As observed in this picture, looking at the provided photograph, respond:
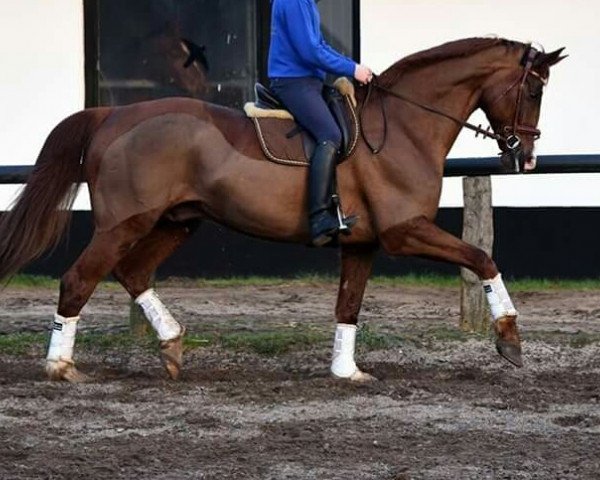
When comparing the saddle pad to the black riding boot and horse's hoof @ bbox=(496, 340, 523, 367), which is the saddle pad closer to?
the black riding boot

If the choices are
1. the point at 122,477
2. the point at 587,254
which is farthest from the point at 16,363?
the point at 587,254

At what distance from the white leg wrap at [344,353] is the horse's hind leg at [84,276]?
120cm

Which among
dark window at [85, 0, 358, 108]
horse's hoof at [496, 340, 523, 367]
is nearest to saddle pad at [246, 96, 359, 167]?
horse's hoof at [496, 340, 523, 367]

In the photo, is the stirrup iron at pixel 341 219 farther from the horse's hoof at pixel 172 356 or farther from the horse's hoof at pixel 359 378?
the horse's hoof at pixel 172 356

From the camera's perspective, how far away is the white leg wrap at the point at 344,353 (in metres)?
7.99

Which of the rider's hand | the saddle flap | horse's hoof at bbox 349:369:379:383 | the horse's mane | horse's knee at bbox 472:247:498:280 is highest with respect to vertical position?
the horse's mane

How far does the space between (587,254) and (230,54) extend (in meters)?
3.48

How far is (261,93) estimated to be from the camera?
8.02 m

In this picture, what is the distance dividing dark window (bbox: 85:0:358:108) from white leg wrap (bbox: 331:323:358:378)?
489 cm

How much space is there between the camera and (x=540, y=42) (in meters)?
11.9

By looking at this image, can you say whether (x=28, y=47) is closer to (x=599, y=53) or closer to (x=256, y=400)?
(x=599, y=53)

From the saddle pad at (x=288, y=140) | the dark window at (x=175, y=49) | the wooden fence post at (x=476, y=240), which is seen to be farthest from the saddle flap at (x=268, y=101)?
the dark window at (x=175, y=49)

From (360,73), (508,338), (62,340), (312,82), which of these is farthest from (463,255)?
(62,340)

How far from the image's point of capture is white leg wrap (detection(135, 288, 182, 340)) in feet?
26.9
